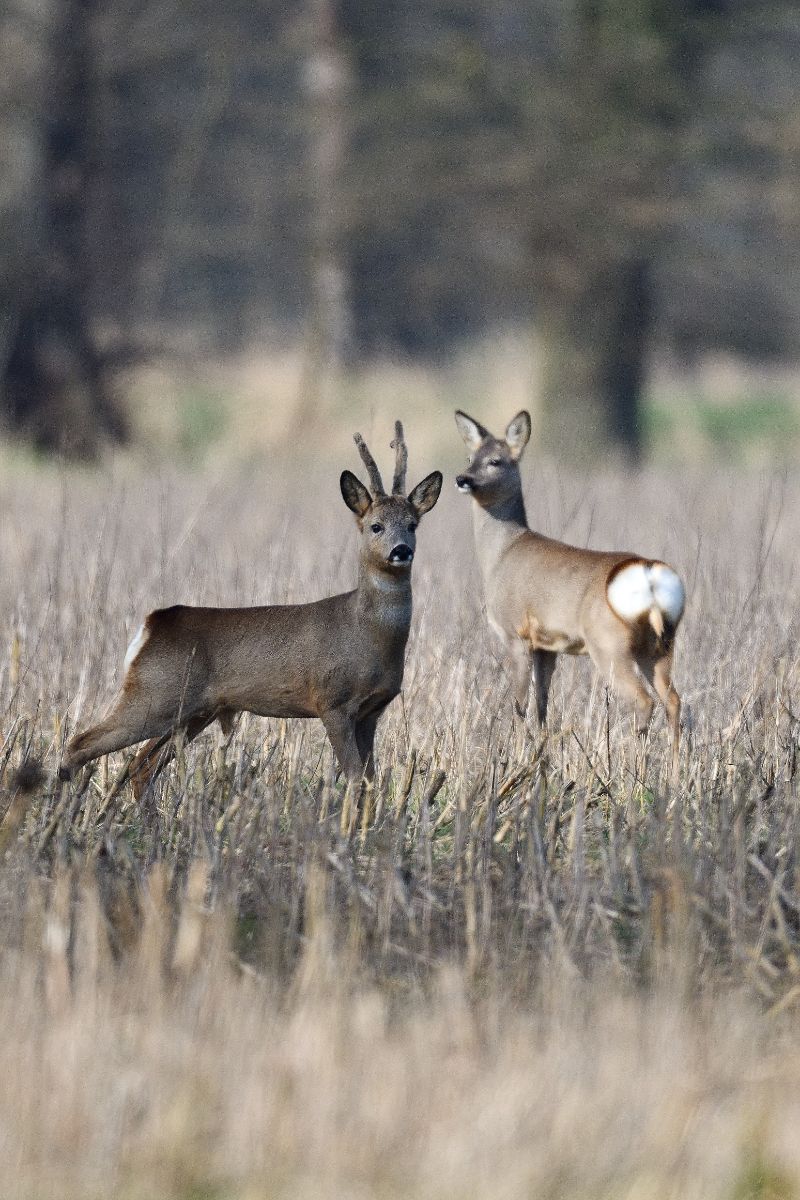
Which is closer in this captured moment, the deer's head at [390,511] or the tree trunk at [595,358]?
the deer's head at [390,511]

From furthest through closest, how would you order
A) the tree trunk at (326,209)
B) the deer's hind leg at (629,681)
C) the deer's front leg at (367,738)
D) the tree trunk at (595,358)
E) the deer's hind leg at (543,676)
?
the tree trunk at (326,209) < the tree trunk at (595,358) < the deer's hind leg at (543,676) < the deer's hind leg at (629,681) < the deer's front leg at (367,738)

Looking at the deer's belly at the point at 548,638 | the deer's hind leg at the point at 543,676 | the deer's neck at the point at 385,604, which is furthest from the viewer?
the deer's belly at the point at 548,638

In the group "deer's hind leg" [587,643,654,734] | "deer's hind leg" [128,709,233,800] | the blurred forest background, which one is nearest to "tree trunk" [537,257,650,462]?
the blurred forest background

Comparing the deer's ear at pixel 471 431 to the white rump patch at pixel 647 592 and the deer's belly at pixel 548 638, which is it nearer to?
→ the deer's belly at pixel 548 638

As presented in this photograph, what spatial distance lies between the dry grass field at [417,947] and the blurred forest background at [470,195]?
10.5 metres

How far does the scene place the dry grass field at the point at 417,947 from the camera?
3.15 metres

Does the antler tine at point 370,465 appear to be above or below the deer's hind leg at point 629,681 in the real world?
above

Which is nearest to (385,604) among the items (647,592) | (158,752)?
→ (158,752)

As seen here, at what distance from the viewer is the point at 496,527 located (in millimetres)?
7809

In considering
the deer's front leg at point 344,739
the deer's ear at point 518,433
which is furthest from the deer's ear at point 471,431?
the deer's front leg at point 344,739

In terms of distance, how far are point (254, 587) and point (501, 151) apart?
45.5 feet

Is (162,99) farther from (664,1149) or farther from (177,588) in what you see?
(664,1149)

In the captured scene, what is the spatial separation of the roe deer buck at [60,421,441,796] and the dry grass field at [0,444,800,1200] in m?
0.18

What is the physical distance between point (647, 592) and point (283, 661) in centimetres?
159
